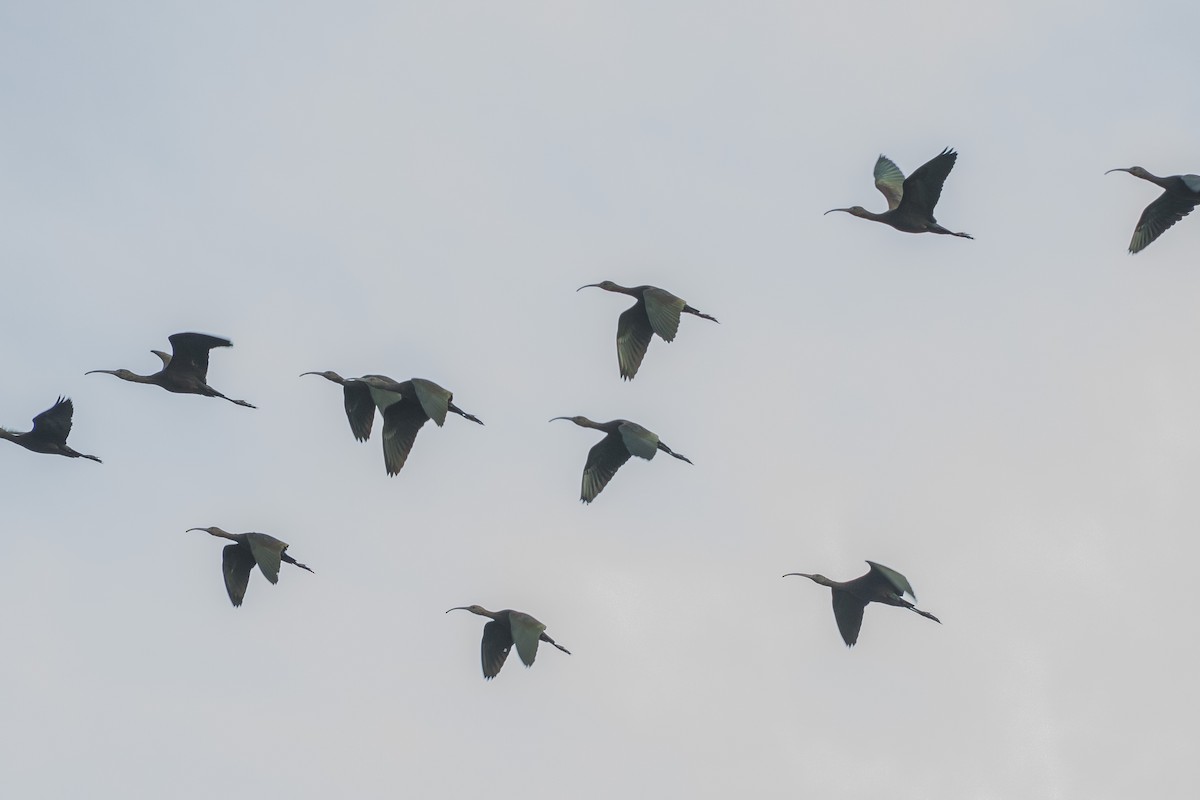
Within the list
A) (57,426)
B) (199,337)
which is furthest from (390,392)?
(57,426)

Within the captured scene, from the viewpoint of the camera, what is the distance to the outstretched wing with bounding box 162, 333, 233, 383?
102 feet

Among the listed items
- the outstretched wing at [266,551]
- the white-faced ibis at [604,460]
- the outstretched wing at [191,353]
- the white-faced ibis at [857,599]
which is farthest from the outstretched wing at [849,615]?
the outstretched wing at [191,353]

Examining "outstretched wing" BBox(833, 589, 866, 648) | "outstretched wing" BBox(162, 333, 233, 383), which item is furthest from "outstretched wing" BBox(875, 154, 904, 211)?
"outstretched wing" BBox(162, 333, 233, 383)

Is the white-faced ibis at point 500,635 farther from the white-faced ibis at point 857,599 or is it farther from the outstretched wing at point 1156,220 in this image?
the outstretched wing at point 1156,220

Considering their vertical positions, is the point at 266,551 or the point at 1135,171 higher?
the point at 1135,171

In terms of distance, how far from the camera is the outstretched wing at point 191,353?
30984 mm

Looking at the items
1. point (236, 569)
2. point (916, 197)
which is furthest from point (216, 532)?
point (916, 197)

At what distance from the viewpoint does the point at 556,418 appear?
3188cm

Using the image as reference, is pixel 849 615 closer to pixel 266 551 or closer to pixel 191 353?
pixel 266 551

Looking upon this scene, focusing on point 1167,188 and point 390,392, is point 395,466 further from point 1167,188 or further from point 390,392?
point 1167,188

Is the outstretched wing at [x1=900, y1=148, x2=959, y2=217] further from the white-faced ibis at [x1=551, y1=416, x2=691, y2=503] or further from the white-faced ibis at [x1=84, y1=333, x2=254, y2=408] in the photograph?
the white-faced ibis at [x1=84, y1=333, x2=254, y2=408]

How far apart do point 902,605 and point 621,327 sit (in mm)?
6005

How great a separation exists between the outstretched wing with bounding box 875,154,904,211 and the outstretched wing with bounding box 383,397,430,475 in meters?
8.80

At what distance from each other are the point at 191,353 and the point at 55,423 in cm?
256
